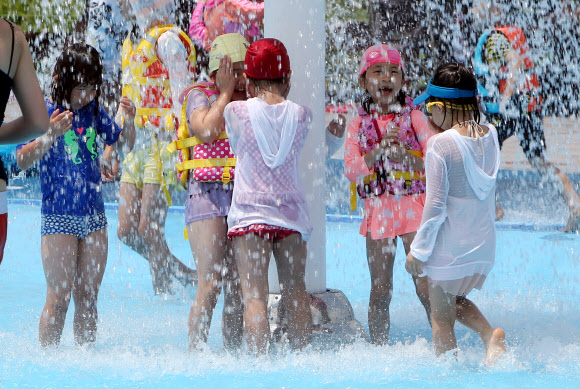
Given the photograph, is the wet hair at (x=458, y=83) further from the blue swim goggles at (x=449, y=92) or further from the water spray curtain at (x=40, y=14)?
the water spray curtain at (x=40, y=14)

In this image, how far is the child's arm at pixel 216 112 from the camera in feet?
12.6

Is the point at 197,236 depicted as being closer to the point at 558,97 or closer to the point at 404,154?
the point at 404,154

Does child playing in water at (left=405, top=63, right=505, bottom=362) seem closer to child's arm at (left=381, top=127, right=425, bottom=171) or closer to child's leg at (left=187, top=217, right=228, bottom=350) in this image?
child's arm at (left=381, top=127, right=425, bottom=171)

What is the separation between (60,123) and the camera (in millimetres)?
3803

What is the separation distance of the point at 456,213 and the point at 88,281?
1.87 metres

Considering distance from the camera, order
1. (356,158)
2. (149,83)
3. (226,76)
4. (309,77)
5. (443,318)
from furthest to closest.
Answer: (149,83) < (309,77) < (356,158) < (226,76) < (443,318)

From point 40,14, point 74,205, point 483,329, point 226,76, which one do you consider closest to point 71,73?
point 74,205

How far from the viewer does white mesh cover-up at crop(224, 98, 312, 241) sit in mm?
3727

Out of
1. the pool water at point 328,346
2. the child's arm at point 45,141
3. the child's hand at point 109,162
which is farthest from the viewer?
the child's hand at point 109,162

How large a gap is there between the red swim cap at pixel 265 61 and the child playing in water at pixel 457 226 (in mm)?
788

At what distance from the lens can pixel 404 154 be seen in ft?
13.8

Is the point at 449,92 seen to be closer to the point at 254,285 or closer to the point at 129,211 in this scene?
the point at 254,285

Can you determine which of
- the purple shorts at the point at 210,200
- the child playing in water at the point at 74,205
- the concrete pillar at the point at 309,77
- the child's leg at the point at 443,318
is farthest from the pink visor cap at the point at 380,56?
the child playing in water at the point at 74,205

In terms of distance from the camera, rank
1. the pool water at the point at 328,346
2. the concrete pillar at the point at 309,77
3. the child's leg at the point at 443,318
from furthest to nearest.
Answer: the concrete pillar at the point at 309,77 → the child's leg at the point at 443,318 → the pool water at the point at 328,346
